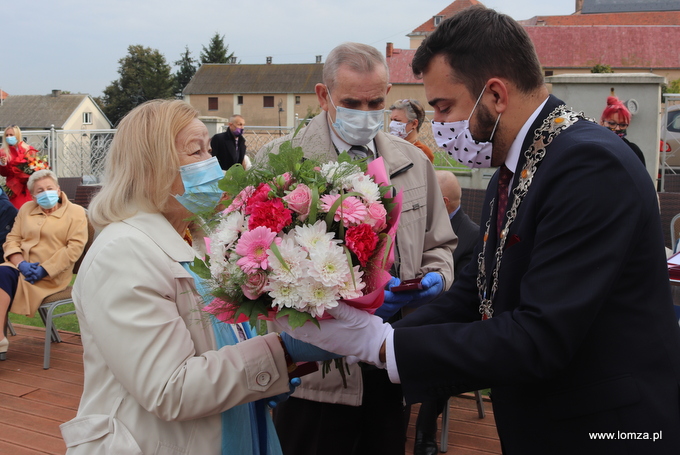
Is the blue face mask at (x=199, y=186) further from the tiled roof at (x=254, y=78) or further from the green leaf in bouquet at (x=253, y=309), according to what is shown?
the tiled roof at (x=254, y=78)

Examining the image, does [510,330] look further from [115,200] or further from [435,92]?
[115,200]

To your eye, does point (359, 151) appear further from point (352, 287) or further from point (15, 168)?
point (15, 168)

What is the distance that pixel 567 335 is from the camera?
148 cm

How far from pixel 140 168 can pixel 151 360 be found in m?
0.70

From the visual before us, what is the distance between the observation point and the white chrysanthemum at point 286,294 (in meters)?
1.67

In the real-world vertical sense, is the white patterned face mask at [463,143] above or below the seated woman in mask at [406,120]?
below

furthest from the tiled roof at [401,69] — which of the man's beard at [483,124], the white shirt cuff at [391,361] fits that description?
A: the white shirt cuff at [391,361]

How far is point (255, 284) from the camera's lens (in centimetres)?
171

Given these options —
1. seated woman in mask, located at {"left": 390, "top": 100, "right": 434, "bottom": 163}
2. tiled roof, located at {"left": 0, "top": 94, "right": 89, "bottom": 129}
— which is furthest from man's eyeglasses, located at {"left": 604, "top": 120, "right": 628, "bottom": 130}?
tiled roof, located at {"left": 0, "top": 94, "right": 89, "bottom": 129}

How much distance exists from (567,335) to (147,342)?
1182 mm

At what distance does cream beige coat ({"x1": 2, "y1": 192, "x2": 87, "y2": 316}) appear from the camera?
5520mm

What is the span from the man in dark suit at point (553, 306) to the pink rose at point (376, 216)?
0.26 meters

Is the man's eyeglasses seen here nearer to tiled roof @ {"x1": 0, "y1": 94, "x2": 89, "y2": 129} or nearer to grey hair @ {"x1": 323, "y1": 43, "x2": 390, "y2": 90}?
grey hair @ {"x1": 323, "y1": 43, "x2": 390, "y2": 90}

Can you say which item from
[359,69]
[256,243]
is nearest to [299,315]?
[256,243]
